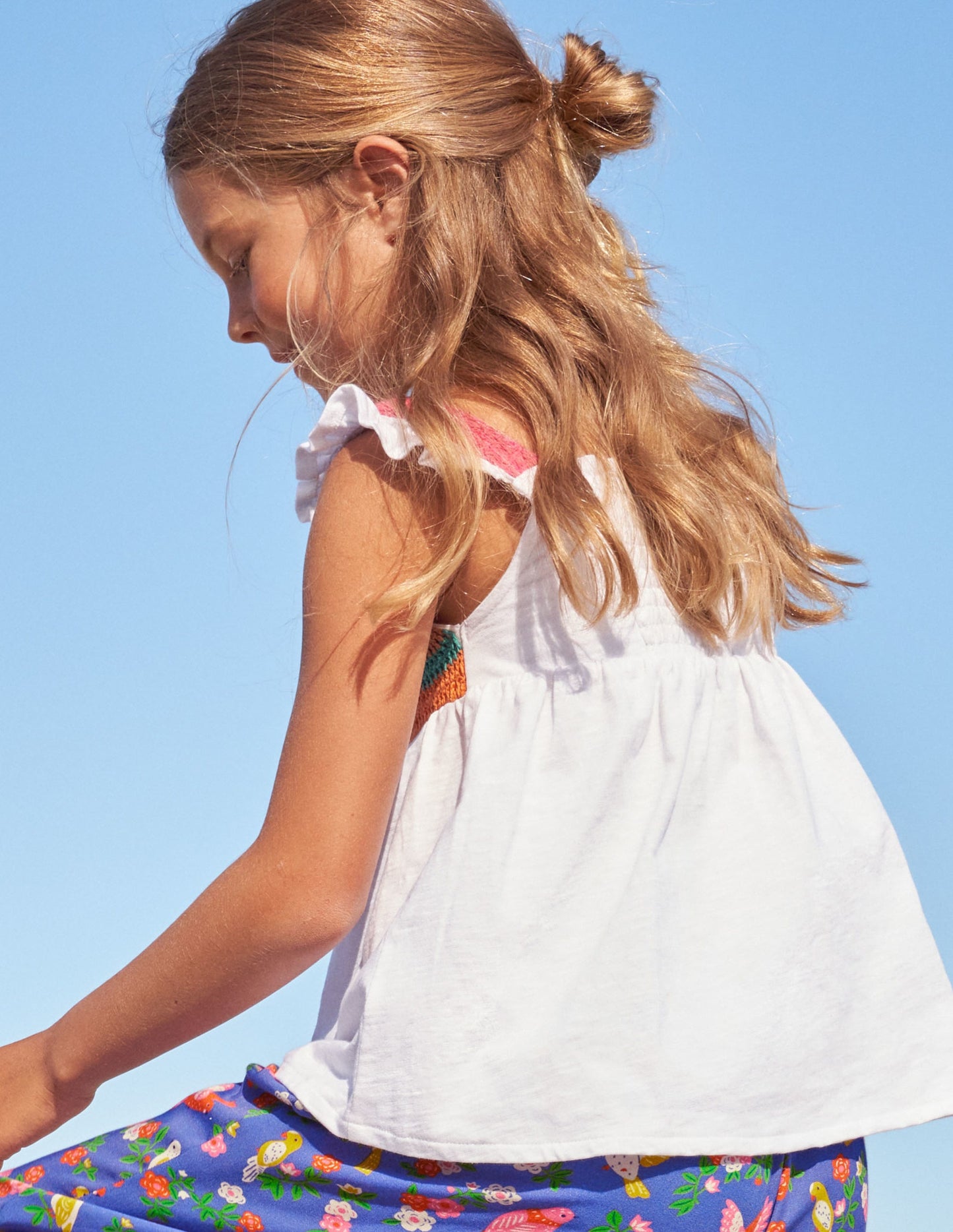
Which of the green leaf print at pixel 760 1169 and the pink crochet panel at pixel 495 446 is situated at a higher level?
the pink crochet panel at pixel 495 446

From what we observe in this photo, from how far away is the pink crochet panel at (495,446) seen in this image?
1273 millimetres

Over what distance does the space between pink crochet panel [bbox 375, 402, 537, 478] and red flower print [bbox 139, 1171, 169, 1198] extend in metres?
0.67

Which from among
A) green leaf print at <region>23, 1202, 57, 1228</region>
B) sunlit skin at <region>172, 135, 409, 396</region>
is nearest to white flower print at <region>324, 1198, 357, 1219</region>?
green leaf print at <region>23, 1202, 57, 1228</region>

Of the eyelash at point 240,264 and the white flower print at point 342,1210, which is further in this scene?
the eyelash at point 240,264

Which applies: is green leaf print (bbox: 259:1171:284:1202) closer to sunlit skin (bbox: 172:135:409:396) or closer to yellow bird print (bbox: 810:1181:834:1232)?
yellow bird print (bbox: 810:1181:834:1232)

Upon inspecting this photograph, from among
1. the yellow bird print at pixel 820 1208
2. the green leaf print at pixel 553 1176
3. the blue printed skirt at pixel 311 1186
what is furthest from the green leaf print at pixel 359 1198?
the yellow bird print at pixel 820 1208

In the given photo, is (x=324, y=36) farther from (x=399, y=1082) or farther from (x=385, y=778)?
(x=399, y=1082)

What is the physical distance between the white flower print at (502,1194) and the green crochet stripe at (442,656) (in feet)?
1.45


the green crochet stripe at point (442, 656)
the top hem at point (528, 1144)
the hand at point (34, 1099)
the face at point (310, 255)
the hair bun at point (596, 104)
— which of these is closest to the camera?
the top hem at point (528, 1144)

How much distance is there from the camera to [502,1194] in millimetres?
1074

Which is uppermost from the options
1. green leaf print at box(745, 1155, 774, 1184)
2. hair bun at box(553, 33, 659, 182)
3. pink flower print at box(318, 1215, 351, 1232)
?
hair bun at box(553, 33, 659, 182)

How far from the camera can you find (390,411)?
1269 mm

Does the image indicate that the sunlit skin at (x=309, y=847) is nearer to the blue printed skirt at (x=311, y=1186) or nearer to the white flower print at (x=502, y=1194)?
the blue printed skirt at (x=311, y=1186)

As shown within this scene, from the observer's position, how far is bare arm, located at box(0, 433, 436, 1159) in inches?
44.3
